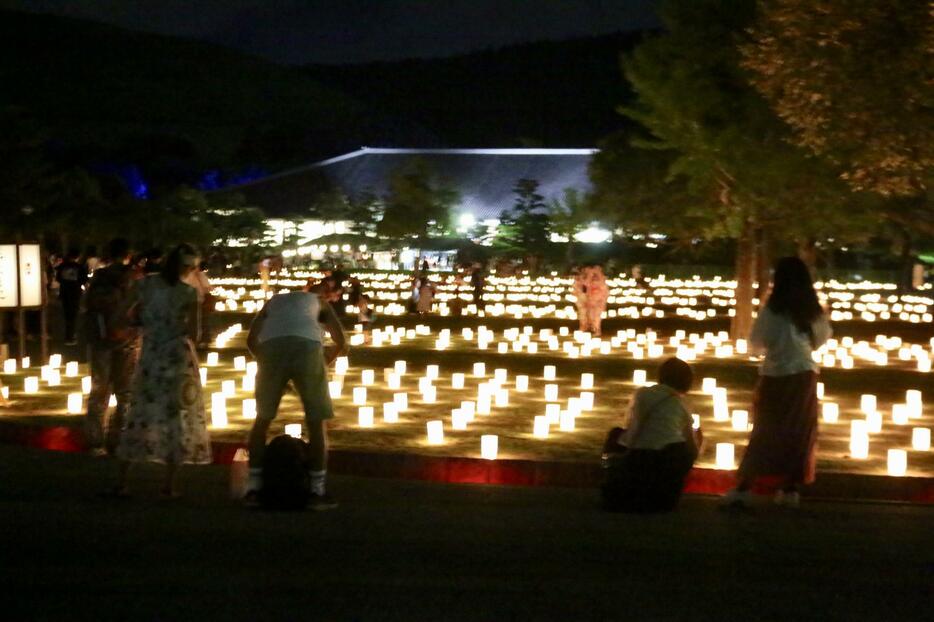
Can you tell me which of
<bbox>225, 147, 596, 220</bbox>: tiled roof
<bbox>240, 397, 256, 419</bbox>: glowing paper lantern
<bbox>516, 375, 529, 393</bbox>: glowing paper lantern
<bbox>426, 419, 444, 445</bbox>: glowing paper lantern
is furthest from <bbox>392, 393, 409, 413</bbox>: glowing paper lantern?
<bbox>225, 147, 596, 220</bbox>: tiled roof

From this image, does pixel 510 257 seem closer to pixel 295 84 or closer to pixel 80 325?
pixel 80 325

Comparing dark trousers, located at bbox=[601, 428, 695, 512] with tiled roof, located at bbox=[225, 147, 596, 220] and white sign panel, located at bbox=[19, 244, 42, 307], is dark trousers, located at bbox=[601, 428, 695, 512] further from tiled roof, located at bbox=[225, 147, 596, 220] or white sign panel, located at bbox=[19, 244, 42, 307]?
tiled roof, located at bbox=[225, 147, 596, 220]

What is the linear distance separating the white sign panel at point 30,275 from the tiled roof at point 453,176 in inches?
2202

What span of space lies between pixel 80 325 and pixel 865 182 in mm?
9598

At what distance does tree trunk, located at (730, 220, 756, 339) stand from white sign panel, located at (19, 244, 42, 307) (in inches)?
526

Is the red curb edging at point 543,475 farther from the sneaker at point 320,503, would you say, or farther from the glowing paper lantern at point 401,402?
the glowing paper lantern at point 401,402

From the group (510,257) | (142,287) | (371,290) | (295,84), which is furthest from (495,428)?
(295,84)

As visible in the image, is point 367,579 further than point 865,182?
No

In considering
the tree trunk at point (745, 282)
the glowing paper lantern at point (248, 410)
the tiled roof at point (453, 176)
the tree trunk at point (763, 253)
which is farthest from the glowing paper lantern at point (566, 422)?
the tiled roof at point (453, 176)

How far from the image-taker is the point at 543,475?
11.2m

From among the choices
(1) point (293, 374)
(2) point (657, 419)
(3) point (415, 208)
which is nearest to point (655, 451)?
(2) point (657, 419)

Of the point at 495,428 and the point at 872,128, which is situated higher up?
the point at 872,128

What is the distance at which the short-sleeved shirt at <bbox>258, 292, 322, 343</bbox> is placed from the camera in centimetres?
927

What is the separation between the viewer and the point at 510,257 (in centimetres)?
6888
